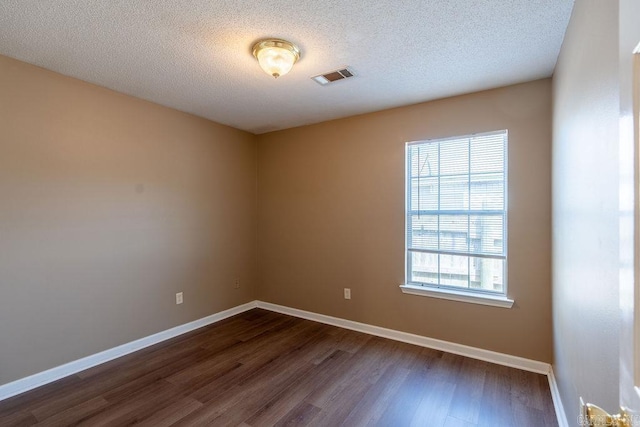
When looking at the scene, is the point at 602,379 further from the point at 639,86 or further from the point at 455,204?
the point at 455,204

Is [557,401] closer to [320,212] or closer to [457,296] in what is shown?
[457,296]

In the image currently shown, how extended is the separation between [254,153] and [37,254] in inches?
104

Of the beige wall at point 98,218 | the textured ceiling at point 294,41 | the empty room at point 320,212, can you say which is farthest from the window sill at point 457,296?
the beige wall at point 98,218

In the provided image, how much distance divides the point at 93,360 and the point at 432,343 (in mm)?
3171

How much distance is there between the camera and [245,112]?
→ 11.3 ft

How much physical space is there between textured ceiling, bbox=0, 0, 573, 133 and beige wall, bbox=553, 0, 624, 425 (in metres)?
0.40

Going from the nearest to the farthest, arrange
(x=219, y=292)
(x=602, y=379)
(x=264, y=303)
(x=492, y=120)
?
(x=602, y=379) < (x=492, y=120) < (x=219, y=292) < (x=264, y=303)

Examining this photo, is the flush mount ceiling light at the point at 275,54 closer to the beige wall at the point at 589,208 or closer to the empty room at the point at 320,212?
the empty room at the point at 320,212

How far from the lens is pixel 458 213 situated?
9.69ft

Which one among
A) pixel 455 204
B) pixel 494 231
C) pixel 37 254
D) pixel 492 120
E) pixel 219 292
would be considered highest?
pixel 492 120

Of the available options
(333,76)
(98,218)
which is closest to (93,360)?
(98,218)

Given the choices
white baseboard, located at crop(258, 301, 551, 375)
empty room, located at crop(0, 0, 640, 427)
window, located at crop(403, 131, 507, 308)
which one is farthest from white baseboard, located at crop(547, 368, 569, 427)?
window, located at crop(403, 131, 507, 308)

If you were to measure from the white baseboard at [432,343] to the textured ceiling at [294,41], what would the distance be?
2413mm

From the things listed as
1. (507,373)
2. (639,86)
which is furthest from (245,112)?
(507,373)
